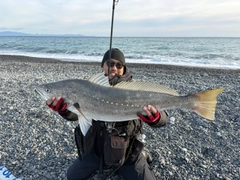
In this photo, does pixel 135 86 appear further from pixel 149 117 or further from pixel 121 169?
pixel 121 169

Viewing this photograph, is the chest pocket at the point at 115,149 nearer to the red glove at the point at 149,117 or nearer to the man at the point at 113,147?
the man at the point at 113,147

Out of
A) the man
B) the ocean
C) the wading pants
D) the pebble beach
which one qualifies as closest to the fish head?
the man

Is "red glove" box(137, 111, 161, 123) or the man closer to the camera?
"red glove" box(137, 111, 161, 123)

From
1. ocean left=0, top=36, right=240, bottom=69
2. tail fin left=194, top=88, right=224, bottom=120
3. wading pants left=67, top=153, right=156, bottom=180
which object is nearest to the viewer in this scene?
tail fin left=194, top=88, right=224, bottom=120

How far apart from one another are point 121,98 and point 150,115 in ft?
1.66

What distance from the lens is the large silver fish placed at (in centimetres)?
312

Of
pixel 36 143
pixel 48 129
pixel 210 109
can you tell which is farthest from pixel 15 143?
pixel 210 109

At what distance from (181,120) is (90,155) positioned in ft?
12.3

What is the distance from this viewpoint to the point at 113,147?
3.62m

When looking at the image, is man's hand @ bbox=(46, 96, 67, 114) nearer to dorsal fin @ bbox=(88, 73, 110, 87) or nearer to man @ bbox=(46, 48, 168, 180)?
man @ bbox=(46, 48, 168, 180)

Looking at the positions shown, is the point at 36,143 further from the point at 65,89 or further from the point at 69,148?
the point at 65,89

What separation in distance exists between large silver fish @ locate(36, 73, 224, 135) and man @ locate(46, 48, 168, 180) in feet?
1.47

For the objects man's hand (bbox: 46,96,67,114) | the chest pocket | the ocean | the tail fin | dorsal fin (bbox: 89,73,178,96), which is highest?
dorsal fin (bbox: 89,73,178,96)

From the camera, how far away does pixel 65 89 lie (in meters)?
3.22
